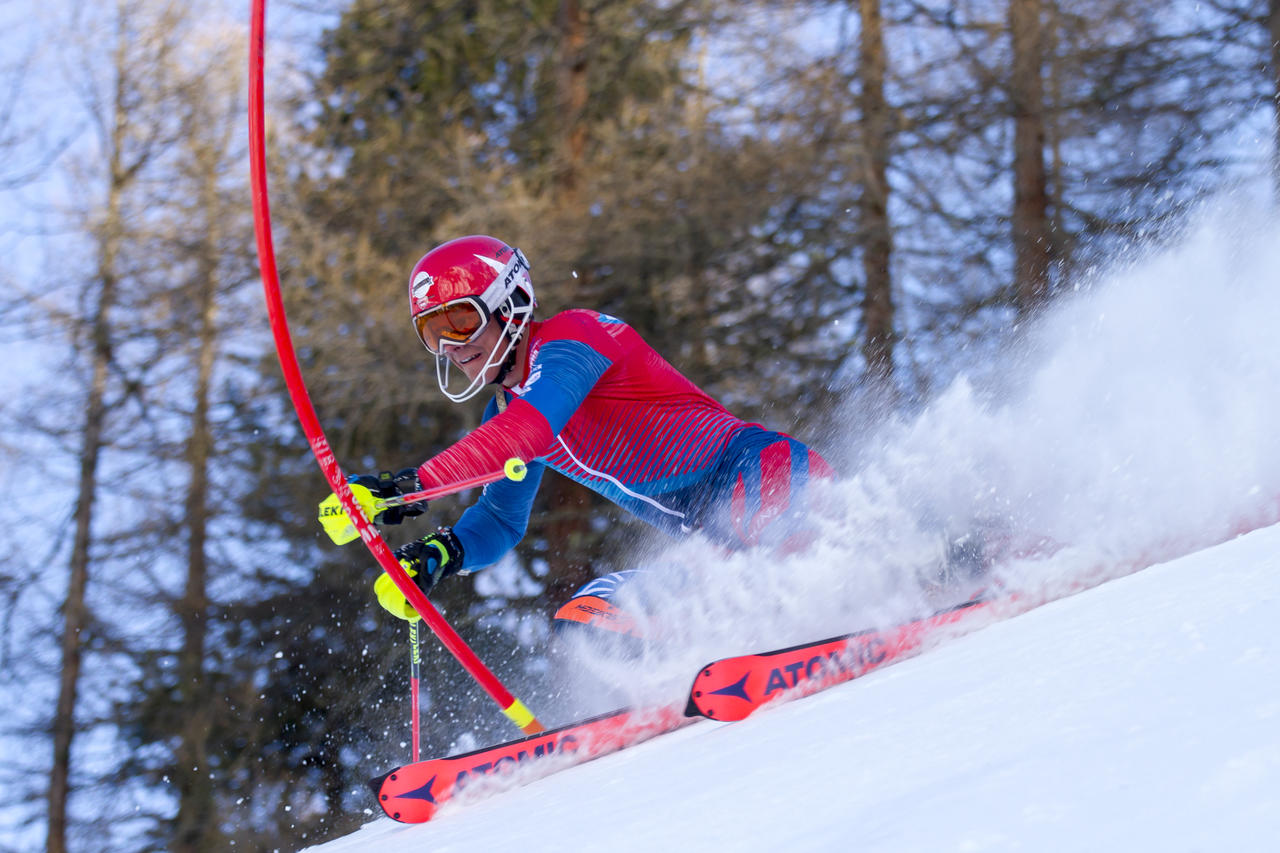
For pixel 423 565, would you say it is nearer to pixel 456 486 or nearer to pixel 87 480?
pixel 456 486

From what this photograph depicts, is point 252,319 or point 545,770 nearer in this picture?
point 545,770

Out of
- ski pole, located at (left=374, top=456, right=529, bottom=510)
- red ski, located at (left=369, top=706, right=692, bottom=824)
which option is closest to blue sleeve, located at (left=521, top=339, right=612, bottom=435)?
ski pole, located at (left=374, top=456, right=529, bottom=510)

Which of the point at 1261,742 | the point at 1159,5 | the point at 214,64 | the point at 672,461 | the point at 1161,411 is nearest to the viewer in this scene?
the point at 1261,742

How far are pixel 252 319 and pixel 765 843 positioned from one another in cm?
987

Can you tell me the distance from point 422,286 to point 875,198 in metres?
6.13

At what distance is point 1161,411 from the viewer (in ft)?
14.2

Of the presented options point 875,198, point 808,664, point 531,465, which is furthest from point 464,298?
point 875,198

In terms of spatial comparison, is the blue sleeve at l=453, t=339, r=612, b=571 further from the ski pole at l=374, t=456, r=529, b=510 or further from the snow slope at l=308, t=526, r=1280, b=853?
the snow slope at l=308, t=526, r=1280, b=853

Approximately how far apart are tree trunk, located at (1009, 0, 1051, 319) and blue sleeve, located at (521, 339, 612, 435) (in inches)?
224

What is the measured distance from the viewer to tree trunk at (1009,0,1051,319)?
8.17 meters

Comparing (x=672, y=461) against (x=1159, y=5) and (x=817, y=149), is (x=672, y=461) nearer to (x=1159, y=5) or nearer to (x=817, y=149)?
(x=817, y=149)

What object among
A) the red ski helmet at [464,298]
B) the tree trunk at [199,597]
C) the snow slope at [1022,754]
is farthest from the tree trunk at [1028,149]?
the tree trunk at [199,597]

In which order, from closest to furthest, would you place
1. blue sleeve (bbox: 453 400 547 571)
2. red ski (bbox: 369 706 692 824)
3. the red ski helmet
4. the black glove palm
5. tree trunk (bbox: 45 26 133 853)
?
red ski (bbox: 369 706 692 824)
the red ski helmet
the black glove palm
blue sleeve (bbox: 453 400 547 571)
tree trunk (bbox: 45 26 133 853)

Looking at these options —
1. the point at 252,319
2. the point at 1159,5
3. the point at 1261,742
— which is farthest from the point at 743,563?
the point at 252,319
